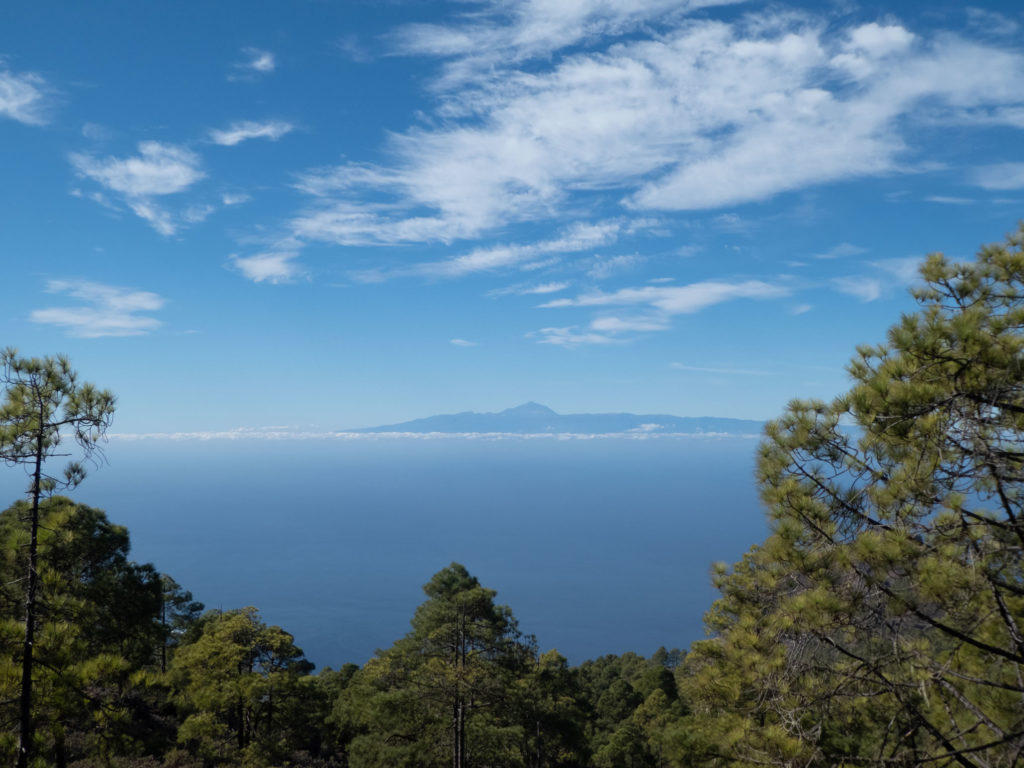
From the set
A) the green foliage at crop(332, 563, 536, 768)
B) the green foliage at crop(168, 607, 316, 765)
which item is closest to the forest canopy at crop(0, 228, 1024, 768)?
the green foliage at crop(168, 607, 316, 765)

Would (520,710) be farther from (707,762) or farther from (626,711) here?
(626,711)

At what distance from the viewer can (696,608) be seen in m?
128

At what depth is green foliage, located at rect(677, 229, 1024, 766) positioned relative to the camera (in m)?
4.11

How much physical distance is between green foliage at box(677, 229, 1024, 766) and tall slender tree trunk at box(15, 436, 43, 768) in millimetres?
7098

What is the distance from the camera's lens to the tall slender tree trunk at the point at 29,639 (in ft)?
18.4

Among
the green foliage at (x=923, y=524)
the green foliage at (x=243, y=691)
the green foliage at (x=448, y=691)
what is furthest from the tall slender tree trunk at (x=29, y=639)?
the green foliage at (x=243, y=691)

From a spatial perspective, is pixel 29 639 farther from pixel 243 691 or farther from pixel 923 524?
pixel 243 691

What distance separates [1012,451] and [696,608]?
139717mm

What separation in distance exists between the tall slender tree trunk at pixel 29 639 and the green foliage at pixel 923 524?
710cm

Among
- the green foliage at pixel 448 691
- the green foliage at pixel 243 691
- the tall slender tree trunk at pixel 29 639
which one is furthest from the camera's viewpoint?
the green foliage at pixel 243 691

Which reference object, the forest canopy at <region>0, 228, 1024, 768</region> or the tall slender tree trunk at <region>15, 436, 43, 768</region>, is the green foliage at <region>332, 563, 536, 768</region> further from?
the tall slender tree trunk at <region>15, 436, 43, 768</region>

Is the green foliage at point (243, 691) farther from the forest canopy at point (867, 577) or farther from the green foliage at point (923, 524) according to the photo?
the green foliage at point (923, 524)

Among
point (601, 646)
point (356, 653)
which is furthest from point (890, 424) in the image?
point (601, 646)

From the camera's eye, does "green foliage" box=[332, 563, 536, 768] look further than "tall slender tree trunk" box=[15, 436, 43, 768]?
Yes
